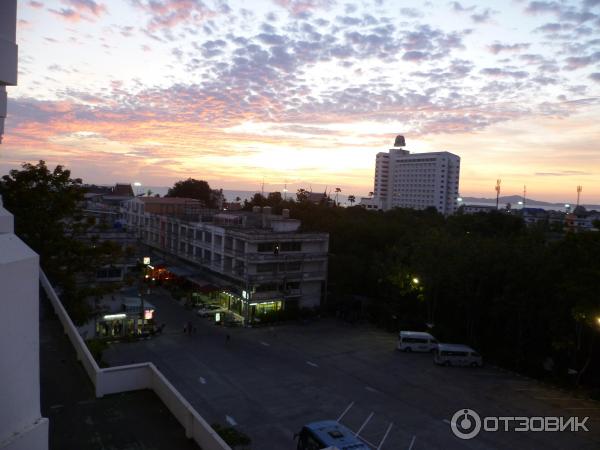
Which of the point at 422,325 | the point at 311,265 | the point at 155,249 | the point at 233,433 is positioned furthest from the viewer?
the point at 155,249

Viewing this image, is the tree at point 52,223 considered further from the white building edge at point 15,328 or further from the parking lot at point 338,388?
the white building edge at point 15,328

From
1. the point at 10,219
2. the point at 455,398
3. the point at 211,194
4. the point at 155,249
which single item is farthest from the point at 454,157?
the point at 10,219

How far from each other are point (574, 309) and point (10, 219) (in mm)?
22265

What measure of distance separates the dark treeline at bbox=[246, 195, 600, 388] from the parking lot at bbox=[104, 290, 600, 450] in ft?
7.86

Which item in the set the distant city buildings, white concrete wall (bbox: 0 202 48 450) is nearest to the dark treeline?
white concrete wall (bbox: 0 202 48 450)

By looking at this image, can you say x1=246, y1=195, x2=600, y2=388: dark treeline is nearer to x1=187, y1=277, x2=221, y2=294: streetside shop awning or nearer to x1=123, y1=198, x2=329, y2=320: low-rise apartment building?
x1=123, y1=198, x2=329, y2=320: low-rise apartment building

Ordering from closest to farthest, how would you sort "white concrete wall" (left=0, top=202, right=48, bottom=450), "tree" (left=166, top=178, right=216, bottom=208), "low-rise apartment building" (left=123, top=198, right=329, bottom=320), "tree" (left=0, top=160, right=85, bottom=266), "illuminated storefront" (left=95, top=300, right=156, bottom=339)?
"white concrete wall" (left=0, top=202, right=48, bottom=450)
"tree" (left=0, top=160, right=85, bottom=266)
"illuminated storefront" (left=95, top=300, right=156, bottom=339)
"low-rise apartment building" (left=123, top=198, right=329, bottom=320)
"tree" (left=166, top=178, right=216, bottom=208)

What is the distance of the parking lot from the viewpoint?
17906 millimetres

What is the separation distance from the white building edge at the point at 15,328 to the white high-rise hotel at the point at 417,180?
421ft

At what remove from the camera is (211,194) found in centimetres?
8469

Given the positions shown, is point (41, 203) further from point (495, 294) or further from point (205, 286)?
point (495, 294)

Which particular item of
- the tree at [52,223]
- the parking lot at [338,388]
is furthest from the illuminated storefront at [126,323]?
the tree at [52,223]

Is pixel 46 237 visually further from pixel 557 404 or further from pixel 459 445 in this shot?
pixel 557 404

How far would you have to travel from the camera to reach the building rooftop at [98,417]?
6.47 metres
